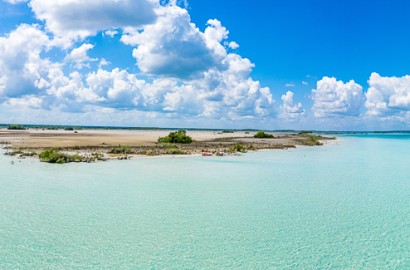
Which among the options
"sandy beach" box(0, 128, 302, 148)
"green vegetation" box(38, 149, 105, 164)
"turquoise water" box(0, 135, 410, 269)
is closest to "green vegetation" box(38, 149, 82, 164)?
"green vegetation" box(38, 149, 105, 164)

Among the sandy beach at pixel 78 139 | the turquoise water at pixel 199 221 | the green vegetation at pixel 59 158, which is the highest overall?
the sandy beach at pixel 78 139

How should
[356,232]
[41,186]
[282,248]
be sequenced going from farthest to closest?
[41,186]
[356,232]
[282,248]

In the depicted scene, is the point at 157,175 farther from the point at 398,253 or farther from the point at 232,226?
the point at 398,253

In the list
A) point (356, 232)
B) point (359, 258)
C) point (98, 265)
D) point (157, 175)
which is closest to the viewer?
point (98, 265)

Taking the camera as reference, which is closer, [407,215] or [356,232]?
[356,232]

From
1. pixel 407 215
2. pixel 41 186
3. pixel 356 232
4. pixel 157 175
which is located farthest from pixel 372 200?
pixel 41 186

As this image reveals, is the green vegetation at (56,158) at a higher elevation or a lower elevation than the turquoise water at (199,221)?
higher

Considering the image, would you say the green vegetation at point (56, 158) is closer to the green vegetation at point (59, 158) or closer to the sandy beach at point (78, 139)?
the green vegetation at point (59, 158)

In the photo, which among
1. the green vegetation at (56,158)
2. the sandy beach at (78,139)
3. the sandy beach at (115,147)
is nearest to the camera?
the green vegetation at (56,158)

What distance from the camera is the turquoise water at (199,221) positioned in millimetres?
12273

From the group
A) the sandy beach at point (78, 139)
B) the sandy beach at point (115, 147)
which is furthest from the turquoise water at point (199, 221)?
the sandy beach at point (78, 139)

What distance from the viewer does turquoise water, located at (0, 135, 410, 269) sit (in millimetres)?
12273

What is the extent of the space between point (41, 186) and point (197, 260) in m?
16.8

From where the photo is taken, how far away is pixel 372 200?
72.5 feet
